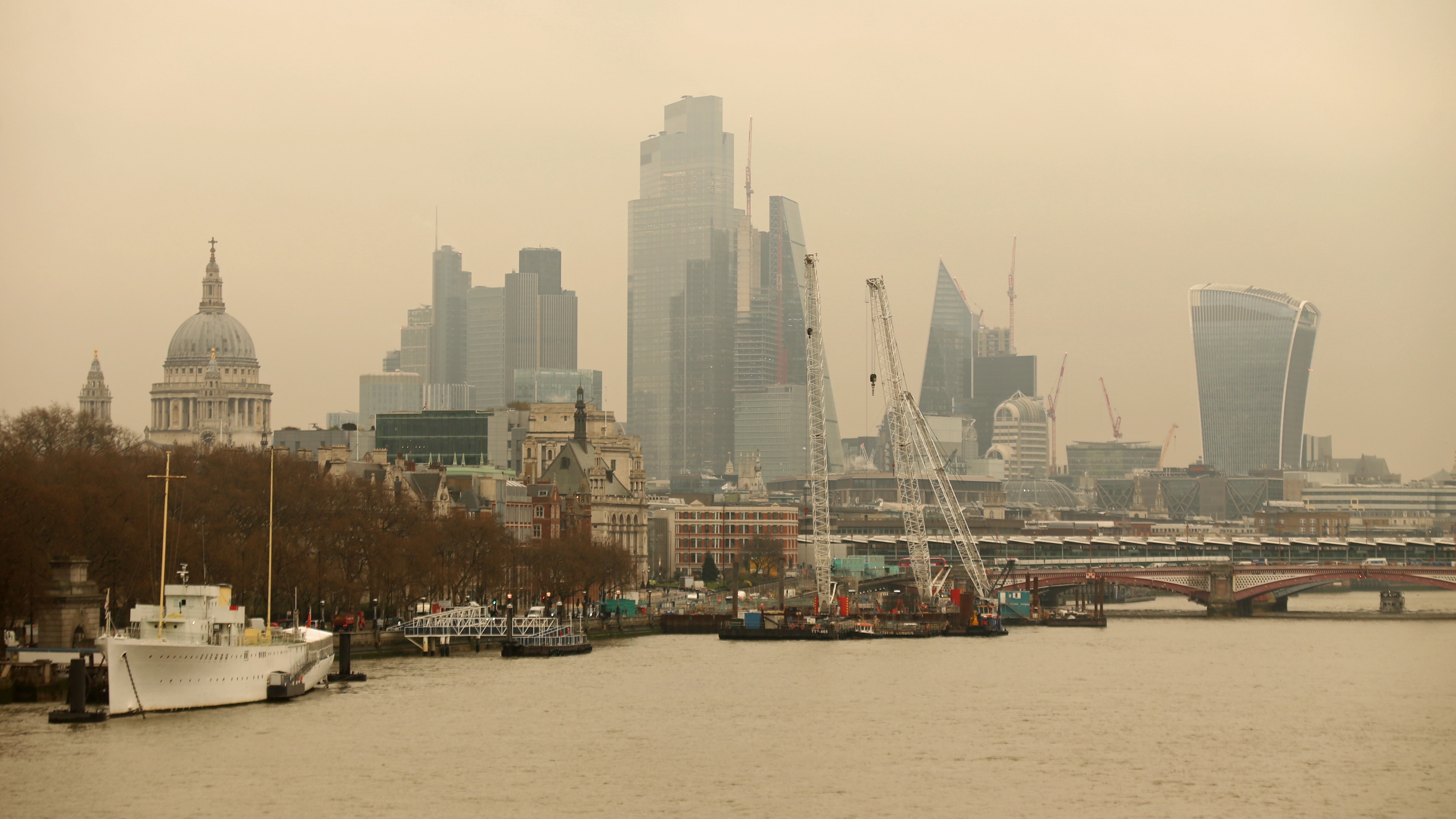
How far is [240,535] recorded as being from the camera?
324 feet

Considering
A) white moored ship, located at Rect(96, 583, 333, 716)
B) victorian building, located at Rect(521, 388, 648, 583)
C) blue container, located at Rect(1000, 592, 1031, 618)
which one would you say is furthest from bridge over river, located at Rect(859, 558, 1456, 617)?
white moored ship, located at Rect(96, 583, 333, 716)

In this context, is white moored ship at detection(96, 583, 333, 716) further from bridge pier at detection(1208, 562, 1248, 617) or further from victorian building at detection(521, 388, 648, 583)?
bridge pier at detection(1208, 562, 1248, 617)

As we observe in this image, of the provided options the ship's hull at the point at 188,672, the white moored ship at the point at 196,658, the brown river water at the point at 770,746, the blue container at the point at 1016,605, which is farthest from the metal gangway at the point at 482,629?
the blue container at the point at 1016,605

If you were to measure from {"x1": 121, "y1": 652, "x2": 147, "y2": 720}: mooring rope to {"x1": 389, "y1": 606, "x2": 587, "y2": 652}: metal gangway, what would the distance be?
31.9 m

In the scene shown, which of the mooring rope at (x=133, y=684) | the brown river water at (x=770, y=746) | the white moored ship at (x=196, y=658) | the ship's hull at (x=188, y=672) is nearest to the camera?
the brown river water at (x=770, y=746)

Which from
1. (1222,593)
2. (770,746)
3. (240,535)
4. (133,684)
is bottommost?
(770,746)

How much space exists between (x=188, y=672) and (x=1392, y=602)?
122363mm

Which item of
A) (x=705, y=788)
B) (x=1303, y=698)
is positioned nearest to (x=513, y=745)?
(x=705, y=788)

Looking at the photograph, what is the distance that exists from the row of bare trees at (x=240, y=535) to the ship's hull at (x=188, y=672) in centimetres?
728

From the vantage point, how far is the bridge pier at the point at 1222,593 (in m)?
159

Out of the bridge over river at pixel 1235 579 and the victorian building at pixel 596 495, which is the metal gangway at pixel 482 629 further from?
the victorian building at pixel 596 495

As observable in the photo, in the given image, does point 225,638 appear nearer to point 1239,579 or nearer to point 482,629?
point 482,629

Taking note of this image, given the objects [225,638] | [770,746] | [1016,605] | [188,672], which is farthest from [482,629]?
[1016,605]

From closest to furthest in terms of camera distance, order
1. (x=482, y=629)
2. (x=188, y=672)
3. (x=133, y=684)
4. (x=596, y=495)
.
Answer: (x=133, y=684) < (x=188, y=672) < (x=482, y=629) < (x=596, y=495)
